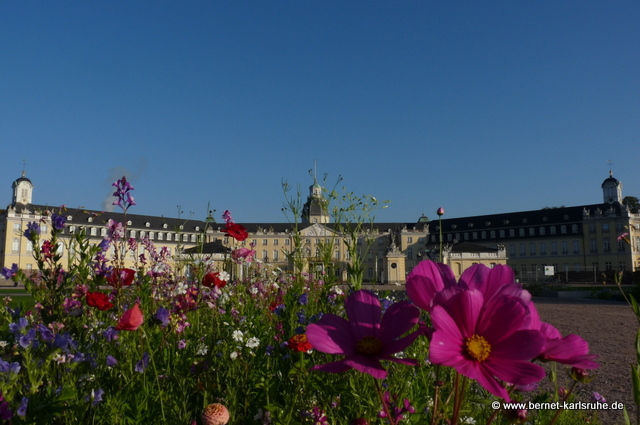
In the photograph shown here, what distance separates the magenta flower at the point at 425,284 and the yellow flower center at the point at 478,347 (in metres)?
0.07

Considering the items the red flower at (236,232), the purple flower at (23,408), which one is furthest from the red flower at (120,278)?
the purple flower at (23,408)

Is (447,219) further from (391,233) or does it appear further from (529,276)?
(529,276)

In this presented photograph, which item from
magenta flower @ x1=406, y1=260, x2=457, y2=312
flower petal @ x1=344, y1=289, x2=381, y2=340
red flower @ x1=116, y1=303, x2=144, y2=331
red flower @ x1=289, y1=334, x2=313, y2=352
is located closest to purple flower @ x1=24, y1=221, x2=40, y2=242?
red flower @ x1=116, y1=303, x2=144, y2=331

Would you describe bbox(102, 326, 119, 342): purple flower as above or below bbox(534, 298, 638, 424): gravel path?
above

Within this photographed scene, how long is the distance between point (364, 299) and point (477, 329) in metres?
0.20

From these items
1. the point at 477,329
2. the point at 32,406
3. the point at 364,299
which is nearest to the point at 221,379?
the point at 32,406

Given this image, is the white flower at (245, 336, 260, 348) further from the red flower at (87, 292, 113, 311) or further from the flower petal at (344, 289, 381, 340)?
the flower petal at (344, 289, 381, 340)

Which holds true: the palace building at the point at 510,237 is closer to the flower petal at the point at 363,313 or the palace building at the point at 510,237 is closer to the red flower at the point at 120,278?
the red flower at the point at 120,278

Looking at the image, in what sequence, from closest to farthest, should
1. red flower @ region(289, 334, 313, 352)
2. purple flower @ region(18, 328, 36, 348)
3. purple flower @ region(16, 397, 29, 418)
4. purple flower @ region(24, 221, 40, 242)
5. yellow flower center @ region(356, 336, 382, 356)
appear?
yellow flower center @ region(356, 336, 382, 356), purple flower @ region(16, 397, 29, 418), purple flower @ region(18, 328, 36, 348), red flower @ region(289, 334, 313, 352), purple flower @ region(24, 221, 40, 242)

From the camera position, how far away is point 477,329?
0.66 metres

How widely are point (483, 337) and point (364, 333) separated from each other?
0.62ft

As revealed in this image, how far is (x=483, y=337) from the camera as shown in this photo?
2.13ft

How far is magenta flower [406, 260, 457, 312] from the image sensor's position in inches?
26.6

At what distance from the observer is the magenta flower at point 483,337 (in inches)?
23.2
